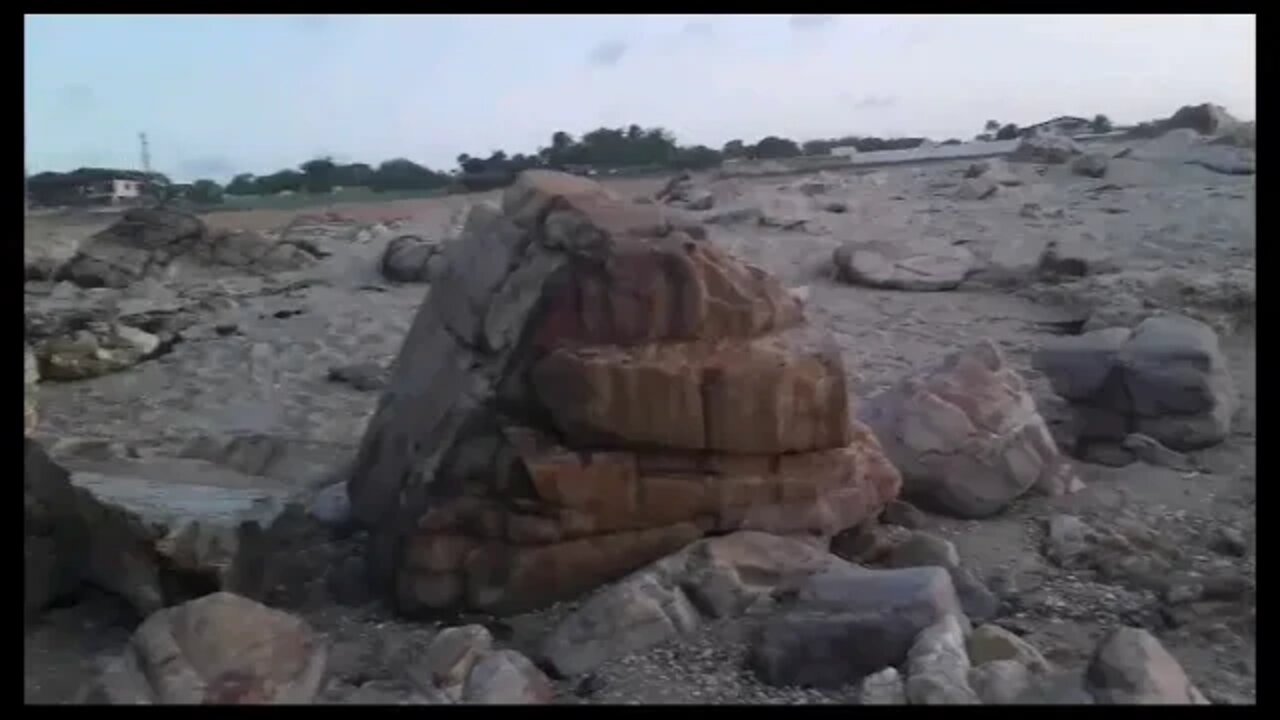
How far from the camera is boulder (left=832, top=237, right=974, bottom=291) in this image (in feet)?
34.9

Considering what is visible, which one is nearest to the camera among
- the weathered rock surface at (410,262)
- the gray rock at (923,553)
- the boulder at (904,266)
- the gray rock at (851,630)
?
the gray rock at (851,630)

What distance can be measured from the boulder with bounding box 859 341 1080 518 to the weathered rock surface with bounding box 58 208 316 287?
10547 mm

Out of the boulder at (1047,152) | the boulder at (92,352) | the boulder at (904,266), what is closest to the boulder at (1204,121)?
the boulder at (1047,152)

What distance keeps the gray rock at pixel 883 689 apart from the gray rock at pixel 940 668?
0.03 m

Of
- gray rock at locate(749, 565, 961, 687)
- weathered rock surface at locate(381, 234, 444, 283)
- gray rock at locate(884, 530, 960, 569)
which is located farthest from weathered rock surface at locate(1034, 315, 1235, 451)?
weathered rock surface at locate(381, 234, 444, 283)

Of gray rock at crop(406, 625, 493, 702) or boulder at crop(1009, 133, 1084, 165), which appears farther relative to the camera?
boulder at crop(1009, 133, 1084, 165)

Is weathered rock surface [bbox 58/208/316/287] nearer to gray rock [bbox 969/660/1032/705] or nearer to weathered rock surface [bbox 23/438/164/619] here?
weathered rock surface [bbox 23/438/164/619]

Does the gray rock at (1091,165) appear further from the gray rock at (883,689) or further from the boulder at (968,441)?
the gray rock at (883,689)

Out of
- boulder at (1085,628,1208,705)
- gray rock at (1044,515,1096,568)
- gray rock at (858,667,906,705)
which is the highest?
boulder at (1085,628,1208,705)

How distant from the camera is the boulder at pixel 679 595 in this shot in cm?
393

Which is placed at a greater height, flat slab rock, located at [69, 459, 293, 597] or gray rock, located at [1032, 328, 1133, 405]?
gray rock, located at [1032, 328, 1133, 405]

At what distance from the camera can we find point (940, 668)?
135 inches

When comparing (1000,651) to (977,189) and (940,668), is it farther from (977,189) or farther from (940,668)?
(977,189)
